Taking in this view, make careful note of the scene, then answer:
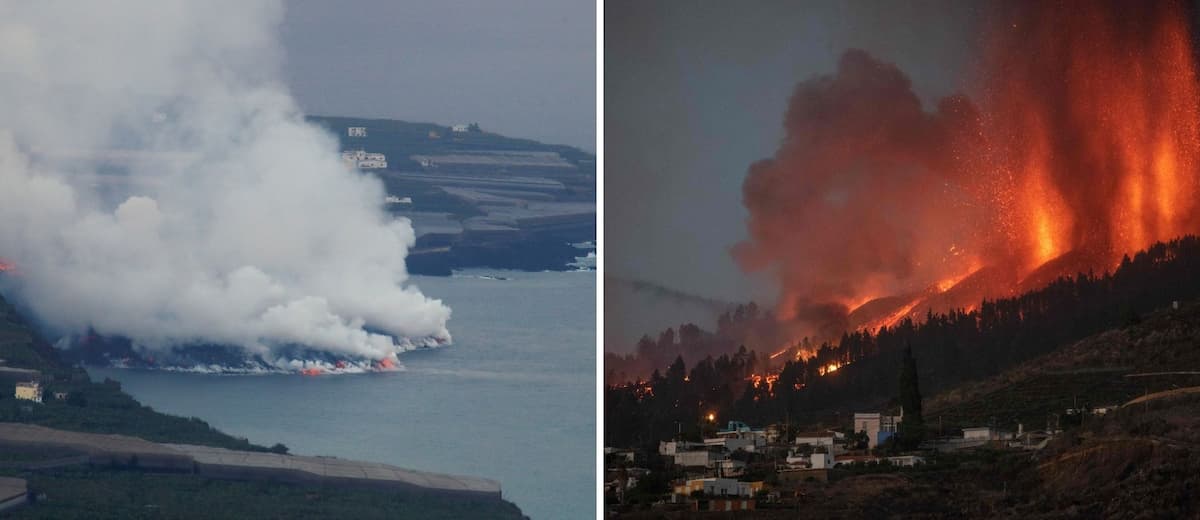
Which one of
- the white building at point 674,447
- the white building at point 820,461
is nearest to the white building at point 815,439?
the white building at point 820,461

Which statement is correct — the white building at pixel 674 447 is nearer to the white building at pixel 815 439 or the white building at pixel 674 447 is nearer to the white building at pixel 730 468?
the white building at pixel 730 468

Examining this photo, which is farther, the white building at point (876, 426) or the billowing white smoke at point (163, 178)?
the white building at point (876, 426)

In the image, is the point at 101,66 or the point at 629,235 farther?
the point at 629,235

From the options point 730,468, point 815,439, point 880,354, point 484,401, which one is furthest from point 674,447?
point 880,354

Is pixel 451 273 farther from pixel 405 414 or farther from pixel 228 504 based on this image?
pixel 228 504

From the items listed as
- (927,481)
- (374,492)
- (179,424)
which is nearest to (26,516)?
(179,424)

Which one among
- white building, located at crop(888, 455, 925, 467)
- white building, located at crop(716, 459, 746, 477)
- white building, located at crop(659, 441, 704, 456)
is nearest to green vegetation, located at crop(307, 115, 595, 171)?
white building, located at crop(659, 441, 704, 456)

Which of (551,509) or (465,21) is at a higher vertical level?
(465,21)

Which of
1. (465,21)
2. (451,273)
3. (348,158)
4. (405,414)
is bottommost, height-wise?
(405,414)
